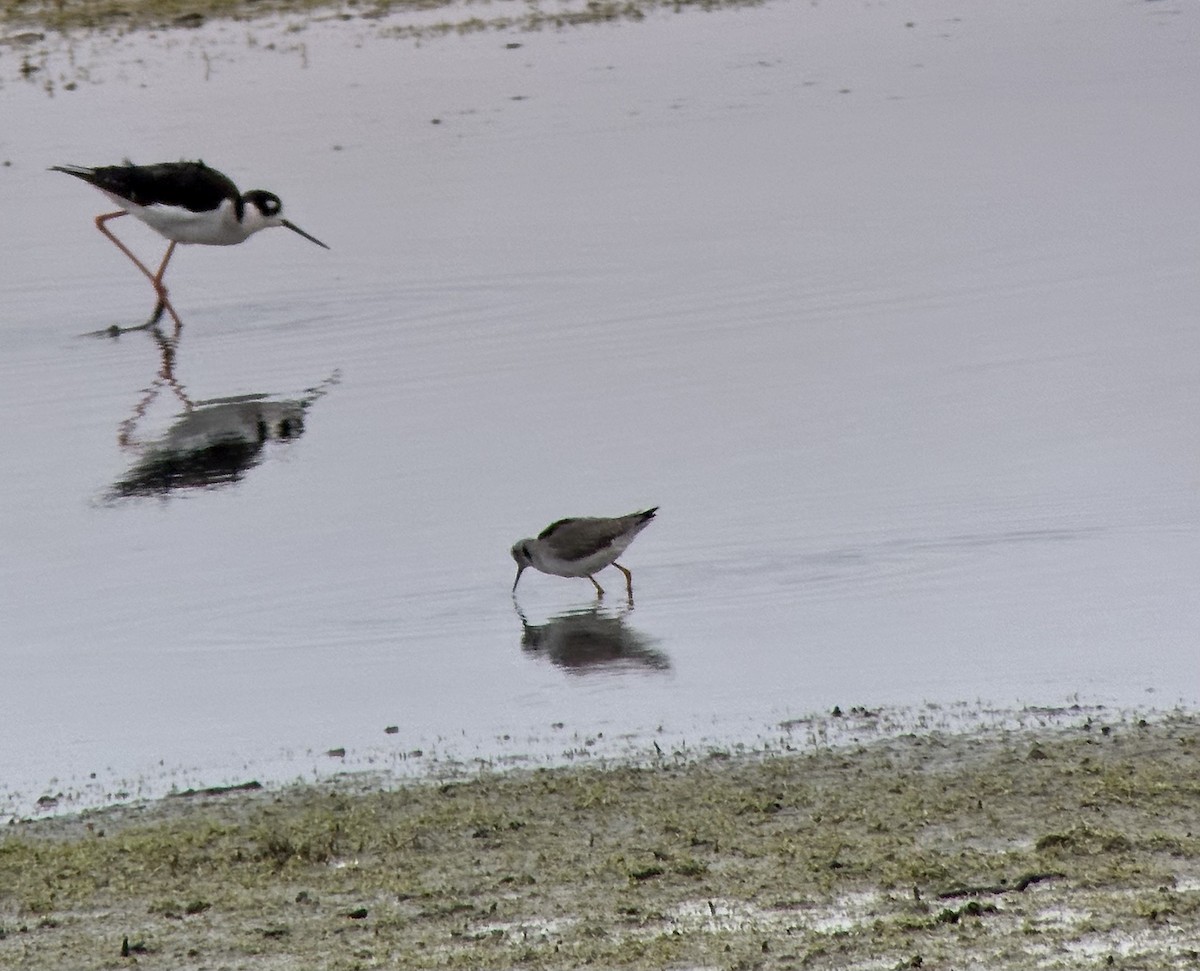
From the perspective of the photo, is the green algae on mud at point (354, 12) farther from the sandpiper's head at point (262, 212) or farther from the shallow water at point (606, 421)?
the sandpiper's head at point (262, 212)

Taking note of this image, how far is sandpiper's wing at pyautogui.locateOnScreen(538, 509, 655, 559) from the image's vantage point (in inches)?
319

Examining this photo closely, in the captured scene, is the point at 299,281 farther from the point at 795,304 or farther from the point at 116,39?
the point at 116,39

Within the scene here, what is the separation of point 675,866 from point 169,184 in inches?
421

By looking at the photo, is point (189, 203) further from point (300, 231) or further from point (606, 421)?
point (606, 421)

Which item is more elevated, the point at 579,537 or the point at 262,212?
the point at 579,537

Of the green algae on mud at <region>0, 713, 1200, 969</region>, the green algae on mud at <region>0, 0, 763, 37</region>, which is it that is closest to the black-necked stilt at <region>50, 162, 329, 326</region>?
the green algae on mud at <region>0, 713, 1200, 969</region>

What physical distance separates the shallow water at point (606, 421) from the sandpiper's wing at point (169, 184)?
0.68m

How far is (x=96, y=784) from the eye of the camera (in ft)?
21.3

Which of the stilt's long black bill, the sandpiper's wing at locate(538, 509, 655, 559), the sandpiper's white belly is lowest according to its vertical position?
the stilt's long black bill

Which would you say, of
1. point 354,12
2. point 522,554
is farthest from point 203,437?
point 354,12

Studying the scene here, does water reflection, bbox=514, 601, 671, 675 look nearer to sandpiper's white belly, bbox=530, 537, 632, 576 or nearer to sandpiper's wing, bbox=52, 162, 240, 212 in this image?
sandpiper's white belly, bbox=530, 537, 632, 576

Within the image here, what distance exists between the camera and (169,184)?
49.5 ft

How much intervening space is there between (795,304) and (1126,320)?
198cm

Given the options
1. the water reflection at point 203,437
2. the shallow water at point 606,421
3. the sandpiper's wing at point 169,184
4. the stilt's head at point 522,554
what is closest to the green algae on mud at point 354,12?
the shallow water at point 606,421
